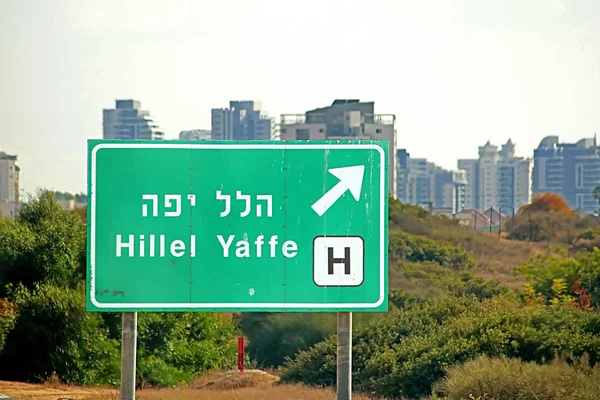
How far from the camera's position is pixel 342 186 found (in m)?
10.1

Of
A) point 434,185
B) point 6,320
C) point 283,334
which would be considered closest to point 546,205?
point 283,334

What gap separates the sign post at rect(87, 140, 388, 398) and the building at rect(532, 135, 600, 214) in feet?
394

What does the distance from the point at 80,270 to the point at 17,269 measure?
5.83ft

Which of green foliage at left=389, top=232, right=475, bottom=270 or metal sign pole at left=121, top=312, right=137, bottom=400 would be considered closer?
metal sign pole at left=121, top=312, right=137, bottom=400

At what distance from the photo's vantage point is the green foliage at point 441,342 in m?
17.3

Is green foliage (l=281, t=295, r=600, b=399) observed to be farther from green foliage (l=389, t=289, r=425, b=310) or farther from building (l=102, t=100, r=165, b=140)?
building (l=102, t=100, r=165, b=140)

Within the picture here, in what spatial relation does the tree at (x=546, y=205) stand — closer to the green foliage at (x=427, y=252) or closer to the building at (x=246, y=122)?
the building at (x=246, y=122)

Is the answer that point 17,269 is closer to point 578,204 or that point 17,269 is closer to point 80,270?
point 80,270

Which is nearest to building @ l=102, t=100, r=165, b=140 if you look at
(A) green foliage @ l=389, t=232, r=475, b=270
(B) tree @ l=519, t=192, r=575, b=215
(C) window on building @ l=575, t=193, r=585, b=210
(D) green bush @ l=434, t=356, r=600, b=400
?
(B) tree @ l=519, t=192, r=575, b=215

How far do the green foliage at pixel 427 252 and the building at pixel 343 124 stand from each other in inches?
1691

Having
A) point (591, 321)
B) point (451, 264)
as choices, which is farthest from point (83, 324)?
point (451, 264)

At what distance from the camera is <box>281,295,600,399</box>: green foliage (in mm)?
17281

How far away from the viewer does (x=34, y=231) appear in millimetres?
31172

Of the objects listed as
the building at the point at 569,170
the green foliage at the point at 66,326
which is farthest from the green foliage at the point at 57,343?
the building at the point at 569,170
